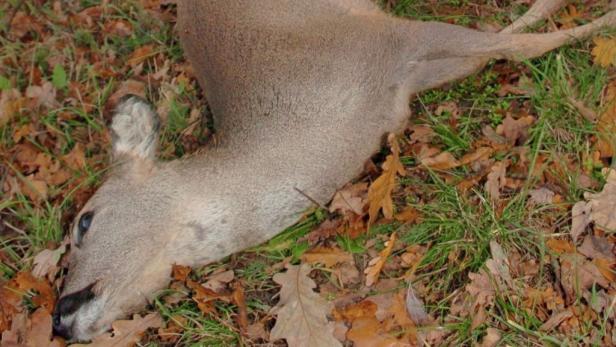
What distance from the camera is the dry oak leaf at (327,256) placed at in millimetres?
3883

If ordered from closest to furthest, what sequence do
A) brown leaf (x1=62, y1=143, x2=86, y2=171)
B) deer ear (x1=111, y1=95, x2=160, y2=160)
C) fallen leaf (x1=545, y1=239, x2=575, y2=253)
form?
fallen leaf (x1=545, y1=239, x2=575, y2=253)
deer ear (x1=111, y1=95, x2=160, y2=160)
brown leaf (x1=62, y1=143, x2=86, y2=171)

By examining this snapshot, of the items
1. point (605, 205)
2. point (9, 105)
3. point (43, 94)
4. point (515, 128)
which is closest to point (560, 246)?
point (605, 205)

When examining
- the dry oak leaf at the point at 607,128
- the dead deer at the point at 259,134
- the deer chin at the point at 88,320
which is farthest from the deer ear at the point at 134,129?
the dry oak leaf at the point at 607,128

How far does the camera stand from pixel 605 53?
411 cm

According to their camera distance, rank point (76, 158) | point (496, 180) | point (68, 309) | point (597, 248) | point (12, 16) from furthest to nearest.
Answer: point (12, 16), point (76, 158), point (496, 180), point (68, 309), point (597, 248)

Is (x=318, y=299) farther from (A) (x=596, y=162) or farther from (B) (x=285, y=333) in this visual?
(A) (x=596, y=162)

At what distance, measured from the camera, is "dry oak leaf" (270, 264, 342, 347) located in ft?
11.5

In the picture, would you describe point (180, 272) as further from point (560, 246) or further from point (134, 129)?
point (560, 246)

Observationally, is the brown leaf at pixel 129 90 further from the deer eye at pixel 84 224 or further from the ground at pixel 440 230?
the deer eye at pixel 84 224

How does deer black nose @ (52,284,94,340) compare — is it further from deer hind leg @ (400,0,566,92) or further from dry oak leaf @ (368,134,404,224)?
deer hind leg @ (400,0,566,92)

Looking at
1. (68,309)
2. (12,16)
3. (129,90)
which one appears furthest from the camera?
(12,16)

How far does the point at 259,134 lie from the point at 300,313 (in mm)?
1019

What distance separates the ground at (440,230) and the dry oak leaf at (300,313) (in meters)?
0.02

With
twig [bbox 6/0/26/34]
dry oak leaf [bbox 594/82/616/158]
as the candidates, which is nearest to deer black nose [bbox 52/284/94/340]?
dry oak leaf [bbox 594/82/616/158]
